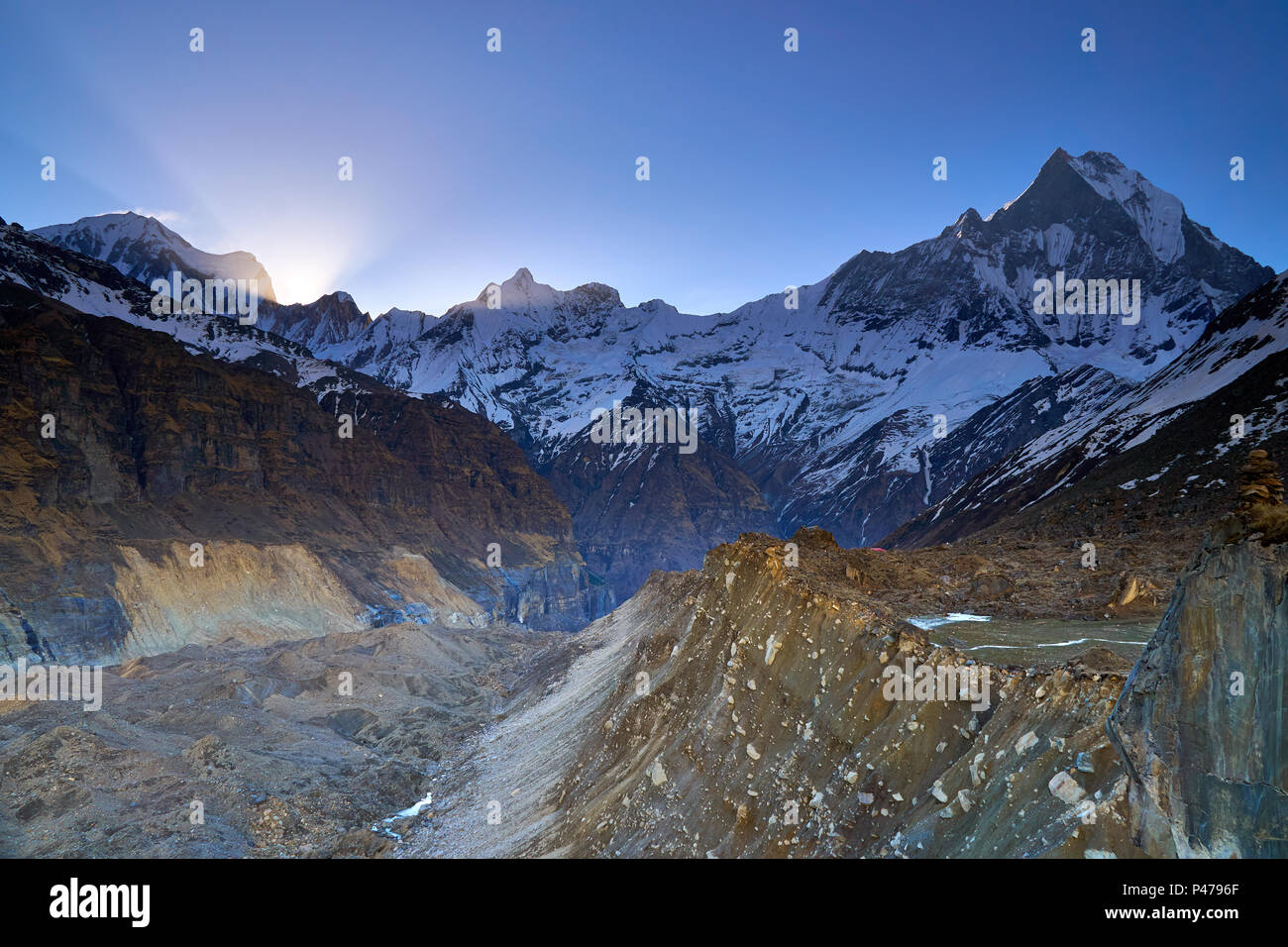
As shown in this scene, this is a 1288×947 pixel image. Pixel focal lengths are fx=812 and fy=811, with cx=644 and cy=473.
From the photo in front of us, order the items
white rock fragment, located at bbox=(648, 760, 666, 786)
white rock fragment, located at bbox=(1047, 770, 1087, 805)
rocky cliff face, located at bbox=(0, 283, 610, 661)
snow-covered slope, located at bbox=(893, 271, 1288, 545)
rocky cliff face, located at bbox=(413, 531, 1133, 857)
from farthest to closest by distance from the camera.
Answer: rocky cliff face, located at bbox=(0, 283, 610, 661) → snow-covered slope, located at bbox=(893, 271, 1288, 545) → white rock fragment, located at bbox=(648, 760, 666, 786) → rocky cliff face, located at bbox=(413, 531, 1133, 857) → white rock fragment, located at bbox=(1047, 770, 1087, 805)

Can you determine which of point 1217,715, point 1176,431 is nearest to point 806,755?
point 1217,715

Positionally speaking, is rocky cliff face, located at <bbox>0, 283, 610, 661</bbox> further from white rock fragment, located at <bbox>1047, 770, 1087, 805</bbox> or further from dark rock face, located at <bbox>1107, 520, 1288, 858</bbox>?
dark rock face, located at <bbox>1107, 520, 1288, 858</bbox>

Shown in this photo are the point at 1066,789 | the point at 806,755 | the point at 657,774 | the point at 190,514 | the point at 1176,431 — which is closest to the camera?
the point at 1066,789

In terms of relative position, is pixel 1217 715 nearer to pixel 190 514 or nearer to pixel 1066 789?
pixel 1066 789

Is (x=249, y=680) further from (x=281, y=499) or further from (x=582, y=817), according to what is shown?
(x=281, y=499)

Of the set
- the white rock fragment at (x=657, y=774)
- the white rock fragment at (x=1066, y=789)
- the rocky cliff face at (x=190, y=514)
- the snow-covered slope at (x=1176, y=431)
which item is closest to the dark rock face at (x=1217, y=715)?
the white rock fragment at (x=1066, y=789)

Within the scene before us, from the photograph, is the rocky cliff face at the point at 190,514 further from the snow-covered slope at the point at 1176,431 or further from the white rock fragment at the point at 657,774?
the snow-covered slope at the point at 1176,431

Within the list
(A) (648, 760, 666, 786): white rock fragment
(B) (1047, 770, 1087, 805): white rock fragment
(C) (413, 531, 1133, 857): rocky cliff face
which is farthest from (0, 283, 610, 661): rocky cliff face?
(B) (1047, 770, 1087, 805): white rock fragment
